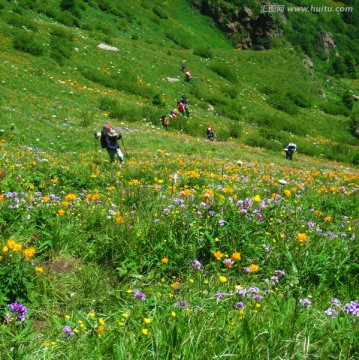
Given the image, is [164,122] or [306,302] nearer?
[306,302]

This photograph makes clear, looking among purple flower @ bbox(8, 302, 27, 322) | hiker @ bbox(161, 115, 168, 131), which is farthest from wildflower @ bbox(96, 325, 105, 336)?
hiker @ bbox(161, 115, 168, 131)

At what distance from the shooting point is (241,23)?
81750mm

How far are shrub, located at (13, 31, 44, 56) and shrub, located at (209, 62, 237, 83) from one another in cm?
2183

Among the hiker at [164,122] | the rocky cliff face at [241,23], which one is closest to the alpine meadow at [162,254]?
the hiker at [164,122]

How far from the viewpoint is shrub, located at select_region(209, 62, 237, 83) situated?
4369cm

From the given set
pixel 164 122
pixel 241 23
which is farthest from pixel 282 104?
pixel 241 23

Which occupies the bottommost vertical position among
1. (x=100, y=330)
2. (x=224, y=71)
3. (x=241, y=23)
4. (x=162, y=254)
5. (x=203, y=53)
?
(x=162, y=254)

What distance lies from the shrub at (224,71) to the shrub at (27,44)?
2183 cm

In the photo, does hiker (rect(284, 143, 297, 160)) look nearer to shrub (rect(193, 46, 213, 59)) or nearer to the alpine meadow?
the alpine meadow

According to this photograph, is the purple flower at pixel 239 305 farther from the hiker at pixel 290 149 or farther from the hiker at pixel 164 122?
the hiker at pixel 164 122

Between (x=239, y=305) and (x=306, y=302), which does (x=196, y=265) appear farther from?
(x=306, y=302)

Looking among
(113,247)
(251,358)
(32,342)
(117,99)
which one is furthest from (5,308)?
(117,99)

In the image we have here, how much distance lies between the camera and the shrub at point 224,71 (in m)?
43.7

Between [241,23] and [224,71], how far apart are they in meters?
44.9
